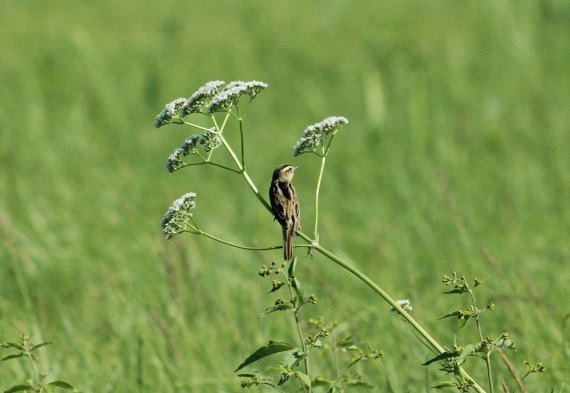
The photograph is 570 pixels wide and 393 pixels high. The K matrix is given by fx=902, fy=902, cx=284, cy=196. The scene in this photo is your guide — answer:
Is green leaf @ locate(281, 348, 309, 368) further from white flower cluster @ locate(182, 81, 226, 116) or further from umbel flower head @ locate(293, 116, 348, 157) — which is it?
white flower cluster @ locate(182, 81, 226, 116)

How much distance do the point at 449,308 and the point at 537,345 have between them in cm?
82

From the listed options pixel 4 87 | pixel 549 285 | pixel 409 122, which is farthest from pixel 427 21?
pixel 549 285

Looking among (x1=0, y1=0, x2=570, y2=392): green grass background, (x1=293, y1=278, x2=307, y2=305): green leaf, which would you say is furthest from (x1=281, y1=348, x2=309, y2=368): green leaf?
(x1=0, y1=0, x2=570, y2=392): green grass background

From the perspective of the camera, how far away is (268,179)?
32.9 feet

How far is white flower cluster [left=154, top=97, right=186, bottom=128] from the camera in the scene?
3.08 metres

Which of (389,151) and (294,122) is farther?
(294,122)

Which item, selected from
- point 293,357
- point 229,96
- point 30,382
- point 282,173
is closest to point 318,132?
point 282,173

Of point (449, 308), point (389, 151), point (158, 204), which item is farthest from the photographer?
point (389, 151)

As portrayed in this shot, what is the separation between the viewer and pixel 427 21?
49.0 feet

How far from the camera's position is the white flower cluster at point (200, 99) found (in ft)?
9.98

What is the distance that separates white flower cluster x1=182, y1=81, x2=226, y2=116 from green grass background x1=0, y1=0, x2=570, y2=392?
5.53 feet

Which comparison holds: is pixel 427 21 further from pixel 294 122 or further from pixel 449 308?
pixel 449 308

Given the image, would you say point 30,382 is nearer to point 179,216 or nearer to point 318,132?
point 179,216

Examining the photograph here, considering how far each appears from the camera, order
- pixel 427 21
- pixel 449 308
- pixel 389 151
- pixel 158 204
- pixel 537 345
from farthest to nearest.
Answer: pixel 427 21 → pixel 389 151 → pixel 158 204 → pixel 449 308 → pixel 537 345
